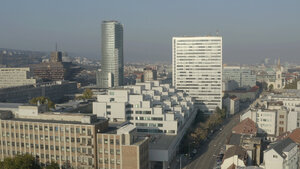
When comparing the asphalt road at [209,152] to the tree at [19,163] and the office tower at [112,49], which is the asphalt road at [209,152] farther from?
the office tower at [112,49]

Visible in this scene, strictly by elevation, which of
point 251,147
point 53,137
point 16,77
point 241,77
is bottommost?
point 251,147

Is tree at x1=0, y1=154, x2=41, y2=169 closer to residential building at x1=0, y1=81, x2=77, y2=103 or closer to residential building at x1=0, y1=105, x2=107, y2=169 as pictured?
residential building at x1=0, y1=105, x2=107, y2=169

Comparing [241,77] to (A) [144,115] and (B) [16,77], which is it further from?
(A) [144,115]

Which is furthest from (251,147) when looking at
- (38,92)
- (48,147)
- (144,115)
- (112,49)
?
(112,49)

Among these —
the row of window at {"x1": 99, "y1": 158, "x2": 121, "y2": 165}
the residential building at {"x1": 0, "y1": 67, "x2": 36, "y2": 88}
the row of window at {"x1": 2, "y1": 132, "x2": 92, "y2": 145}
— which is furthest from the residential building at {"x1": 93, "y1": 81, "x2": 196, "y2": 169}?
the residential building at {"x1": 0, "y1": 67, "x2": 36, "y2": 88}

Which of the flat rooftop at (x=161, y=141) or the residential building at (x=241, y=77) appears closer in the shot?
the flat rooftop at (x=161, y=141)

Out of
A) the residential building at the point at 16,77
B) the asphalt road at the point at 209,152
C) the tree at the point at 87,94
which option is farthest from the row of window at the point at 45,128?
the residential building at the point at 16,77
